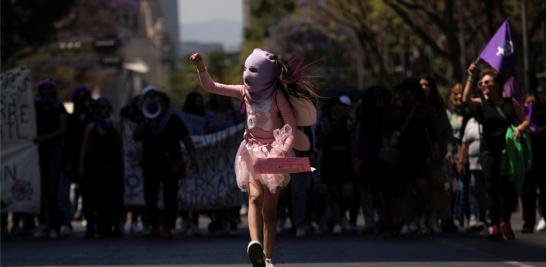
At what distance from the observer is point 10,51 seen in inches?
1634

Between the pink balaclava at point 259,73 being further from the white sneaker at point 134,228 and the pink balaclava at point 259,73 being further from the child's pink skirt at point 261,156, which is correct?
the white sneaker at point 134,228

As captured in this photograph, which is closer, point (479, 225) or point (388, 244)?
point (388, 244)

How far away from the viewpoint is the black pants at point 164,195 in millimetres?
17734

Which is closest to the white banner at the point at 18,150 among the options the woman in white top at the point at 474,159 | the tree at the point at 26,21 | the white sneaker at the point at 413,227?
the white sneaker at the point at 413,227

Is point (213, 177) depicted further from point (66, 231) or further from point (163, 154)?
point (66, 231)

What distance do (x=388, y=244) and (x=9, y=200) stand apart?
4.86 meters

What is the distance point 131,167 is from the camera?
1898 cm

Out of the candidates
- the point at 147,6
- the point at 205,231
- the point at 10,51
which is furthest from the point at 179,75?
the point at 205,231

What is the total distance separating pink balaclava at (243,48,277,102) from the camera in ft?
37.6

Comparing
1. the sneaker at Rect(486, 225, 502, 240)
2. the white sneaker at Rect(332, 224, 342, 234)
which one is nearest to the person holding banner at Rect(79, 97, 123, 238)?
the white sneaker at Rect(332, 224, 342, 234)

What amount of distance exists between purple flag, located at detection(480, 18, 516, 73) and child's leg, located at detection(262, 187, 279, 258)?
5.26 metres

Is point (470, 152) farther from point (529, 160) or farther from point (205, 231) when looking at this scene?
point (205, 231)

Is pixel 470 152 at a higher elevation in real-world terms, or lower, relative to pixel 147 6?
lower

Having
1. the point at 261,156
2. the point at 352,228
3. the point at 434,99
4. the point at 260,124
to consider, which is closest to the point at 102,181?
the point at 352,228
